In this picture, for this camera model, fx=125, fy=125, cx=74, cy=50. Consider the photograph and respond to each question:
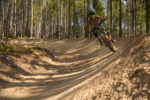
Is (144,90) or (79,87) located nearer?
(144,90)

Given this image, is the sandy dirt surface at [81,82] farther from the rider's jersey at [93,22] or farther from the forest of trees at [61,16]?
the forest of trees at [61,16]

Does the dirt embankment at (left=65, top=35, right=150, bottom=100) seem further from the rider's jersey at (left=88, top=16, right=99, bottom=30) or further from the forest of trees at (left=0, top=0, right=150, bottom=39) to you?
the forest of trees at (left=0, top=0, right=150, bottom=39)

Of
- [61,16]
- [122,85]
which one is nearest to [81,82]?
[122,85]

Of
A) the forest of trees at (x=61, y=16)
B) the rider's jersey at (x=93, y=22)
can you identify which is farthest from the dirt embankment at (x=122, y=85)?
the forest of trees at (x=61, y=16)

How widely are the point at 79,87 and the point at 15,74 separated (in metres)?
3.87

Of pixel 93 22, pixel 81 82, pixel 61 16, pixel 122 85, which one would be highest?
pixel 61 16

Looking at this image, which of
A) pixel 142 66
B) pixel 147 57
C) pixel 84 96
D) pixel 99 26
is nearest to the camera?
pixel 84 96

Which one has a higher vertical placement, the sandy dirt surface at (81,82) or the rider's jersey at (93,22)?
the rider's jersey at (93,22)

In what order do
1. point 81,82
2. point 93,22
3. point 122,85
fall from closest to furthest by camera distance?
point 122,85 < point 81,82 < point 93,22

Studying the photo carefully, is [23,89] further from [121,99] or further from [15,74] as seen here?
[121,99]

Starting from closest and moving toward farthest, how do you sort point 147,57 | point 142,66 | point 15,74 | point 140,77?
point 140,77 < point 142,66 < point 147,57 < point 15,74

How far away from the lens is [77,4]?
121ft

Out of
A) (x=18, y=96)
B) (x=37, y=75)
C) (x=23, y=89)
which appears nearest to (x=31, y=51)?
(x=37, y=75)

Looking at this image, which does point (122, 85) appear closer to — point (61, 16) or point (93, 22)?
point (93, 22)
